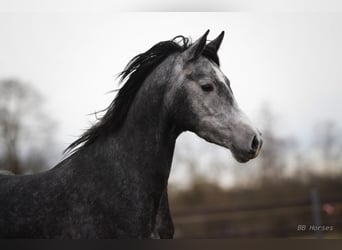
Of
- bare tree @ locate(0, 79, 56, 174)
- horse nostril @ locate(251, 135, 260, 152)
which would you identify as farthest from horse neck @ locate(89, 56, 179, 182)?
bare tree @ locate(0, 79, 56, 174)

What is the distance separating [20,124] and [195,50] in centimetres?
187

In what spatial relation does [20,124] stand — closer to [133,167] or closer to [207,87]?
[133,167]

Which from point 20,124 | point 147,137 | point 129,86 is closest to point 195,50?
point 129,86

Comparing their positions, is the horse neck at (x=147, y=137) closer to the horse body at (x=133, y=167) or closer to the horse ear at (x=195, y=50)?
the horse body at (x=133, y=167)

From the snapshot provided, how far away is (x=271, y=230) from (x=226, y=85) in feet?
12.1

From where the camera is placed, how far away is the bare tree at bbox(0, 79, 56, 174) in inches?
136

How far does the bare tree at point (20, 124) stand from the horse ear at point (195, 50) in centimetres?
166

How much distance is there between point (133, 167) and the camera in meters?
2.37

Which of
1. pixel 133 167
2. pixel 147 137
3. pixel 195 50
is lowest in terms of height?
pixel 133 167

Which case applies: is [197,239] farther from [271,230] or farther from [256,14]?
[271,230]

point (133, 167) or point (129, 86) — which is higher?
point (129, 86)

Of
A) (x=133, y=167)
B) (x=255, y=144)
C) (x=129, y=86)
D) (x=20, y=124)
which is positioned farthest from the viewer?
(x=20, y=124)

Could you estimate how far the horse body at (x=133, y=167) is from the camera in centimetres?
230

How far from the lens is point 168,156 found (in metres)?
2.42
